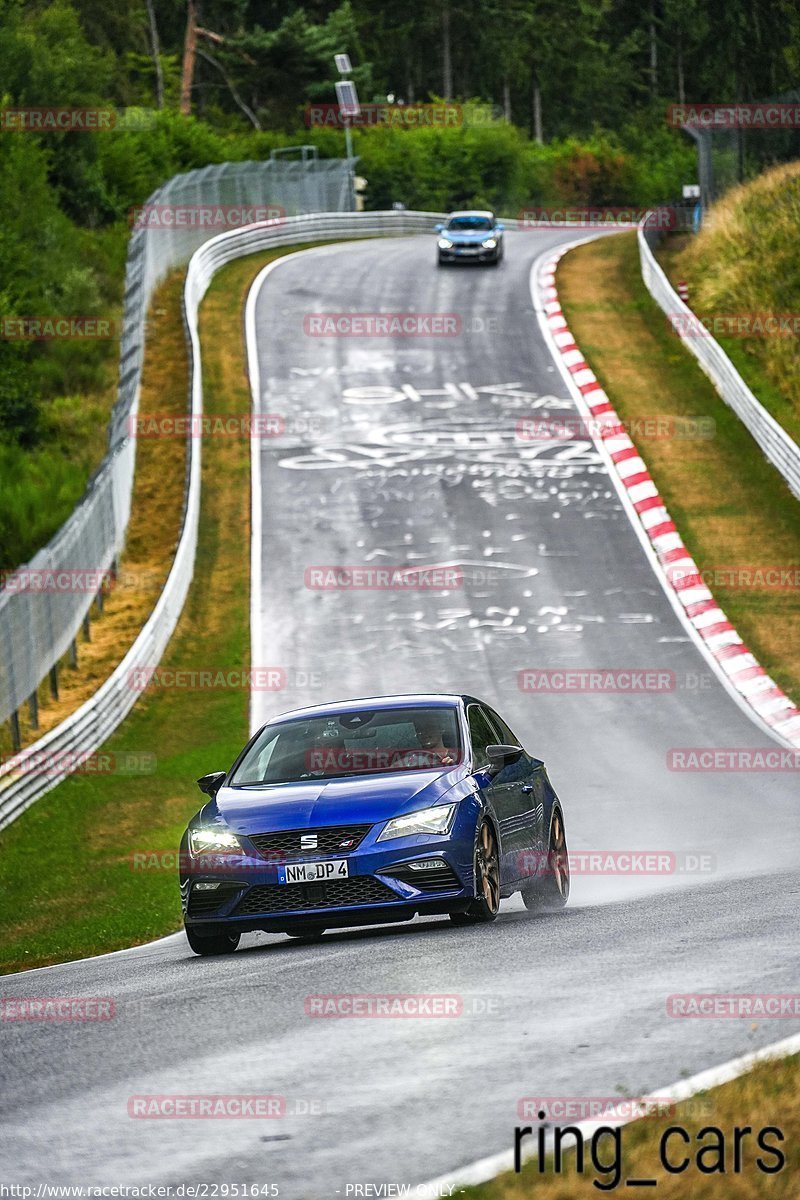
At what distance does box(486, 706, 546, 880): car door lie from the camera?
35.3 feet

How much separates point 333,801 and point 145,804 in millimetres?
8423

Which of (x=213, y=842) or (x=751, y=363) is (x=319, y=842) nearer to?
Answer: (x=213, y=842)

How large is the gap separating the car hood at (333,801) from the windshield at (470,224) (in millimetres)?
40908

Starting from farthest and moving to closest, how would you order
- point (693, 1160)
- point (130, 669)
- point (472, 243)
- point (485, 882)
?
point (472, 243)
point (130, 669)
point (485, 882)
point (693, 1160)

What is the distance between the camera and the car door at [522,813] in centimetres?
1077

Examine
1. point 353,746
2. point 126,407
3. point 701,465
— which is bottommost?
point 701,465

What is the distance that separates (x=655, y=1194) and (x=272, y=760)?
6.32 meters

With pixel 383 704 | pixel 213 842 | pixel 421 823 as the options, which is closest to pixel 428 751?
pixel 383 704

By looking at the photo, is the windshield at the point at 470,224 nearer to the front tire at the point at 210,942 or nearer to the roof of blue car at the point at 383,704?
the roof of blue car at the point at 383,704

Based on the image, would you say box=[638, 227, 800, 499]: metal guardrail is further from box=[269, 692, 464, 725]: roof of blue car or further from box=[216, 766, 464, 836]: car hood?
box=[216, 766, 464, 836]: car hood

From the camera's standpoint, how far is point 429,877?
31.3 ft

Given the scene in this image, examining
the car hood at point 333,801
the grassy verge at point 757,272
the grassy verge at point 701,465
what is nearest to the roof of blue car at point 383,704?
the car hood at point 333,801

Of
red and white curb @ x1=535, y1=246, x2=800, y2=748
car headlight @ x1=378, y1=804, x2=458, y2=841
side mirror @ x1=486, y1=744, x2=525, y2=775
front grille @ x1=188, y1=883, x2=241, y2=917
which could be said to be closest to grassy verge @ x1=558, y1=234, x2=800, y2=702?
red and white curb @ x1=535, y1=246, x2=800, y2=748

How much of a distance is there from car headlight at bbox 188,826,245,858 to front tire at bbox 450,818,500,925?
1249 mm
